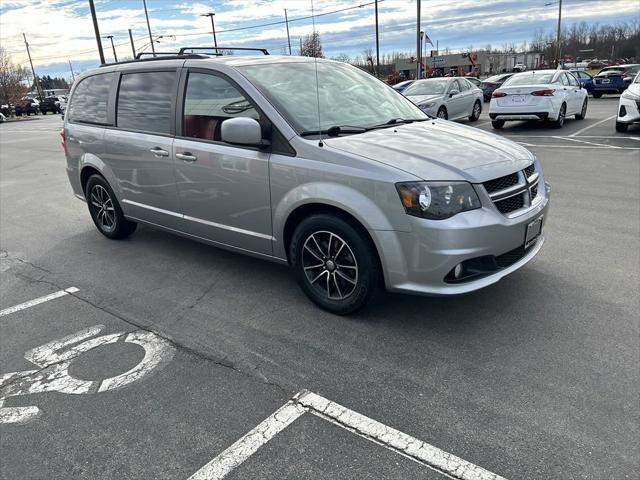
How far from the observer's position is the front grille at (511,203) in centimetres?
349

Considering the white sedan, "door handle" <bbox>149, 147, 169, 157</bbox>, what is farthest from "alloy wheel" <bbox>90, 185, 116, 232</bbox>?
the white sedan

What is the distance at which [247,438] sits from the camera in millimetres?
2615

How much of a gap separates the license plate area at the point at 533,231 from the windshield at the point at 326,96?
1477 mm

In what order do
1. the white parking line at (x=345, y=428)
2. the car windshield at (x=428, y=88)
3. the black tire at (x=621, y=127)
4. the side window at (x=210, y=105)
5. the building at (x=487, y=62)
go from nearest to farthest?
1. the white parking line at (x=345, y=428)
2. the side window at (x=210, y=105)
3. the black tire at (x=621, y=127)
4. the car windshield at (x=428, y=88)
5. the building at (x=487, y=62)

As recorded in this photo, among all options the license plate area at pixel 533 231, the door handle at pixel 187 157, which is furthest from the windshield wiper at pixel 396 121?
the door handle at pixel 187 157

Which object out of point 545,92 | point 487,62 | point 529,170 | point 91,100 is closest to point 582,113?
point 545,92

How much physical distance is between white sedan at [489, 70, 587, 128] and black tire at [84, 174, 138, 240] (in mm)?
11384

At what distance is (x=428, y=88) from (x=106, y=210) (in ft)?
39.2

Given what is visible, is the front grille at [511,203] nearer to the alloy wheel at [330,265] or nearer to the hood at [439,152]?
the hood at [439,152]

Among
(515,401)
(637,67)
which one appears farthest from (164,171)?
(637,67)

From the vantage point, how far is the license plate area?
3.67 m

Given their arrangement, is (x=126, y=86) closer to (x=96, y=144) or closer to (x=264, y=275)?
(x=96, y=144)

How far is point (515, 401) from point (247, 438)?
146 centimetres

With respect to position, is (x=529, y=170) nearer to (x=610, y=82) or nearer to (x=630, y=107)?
(x=630, y=107)
